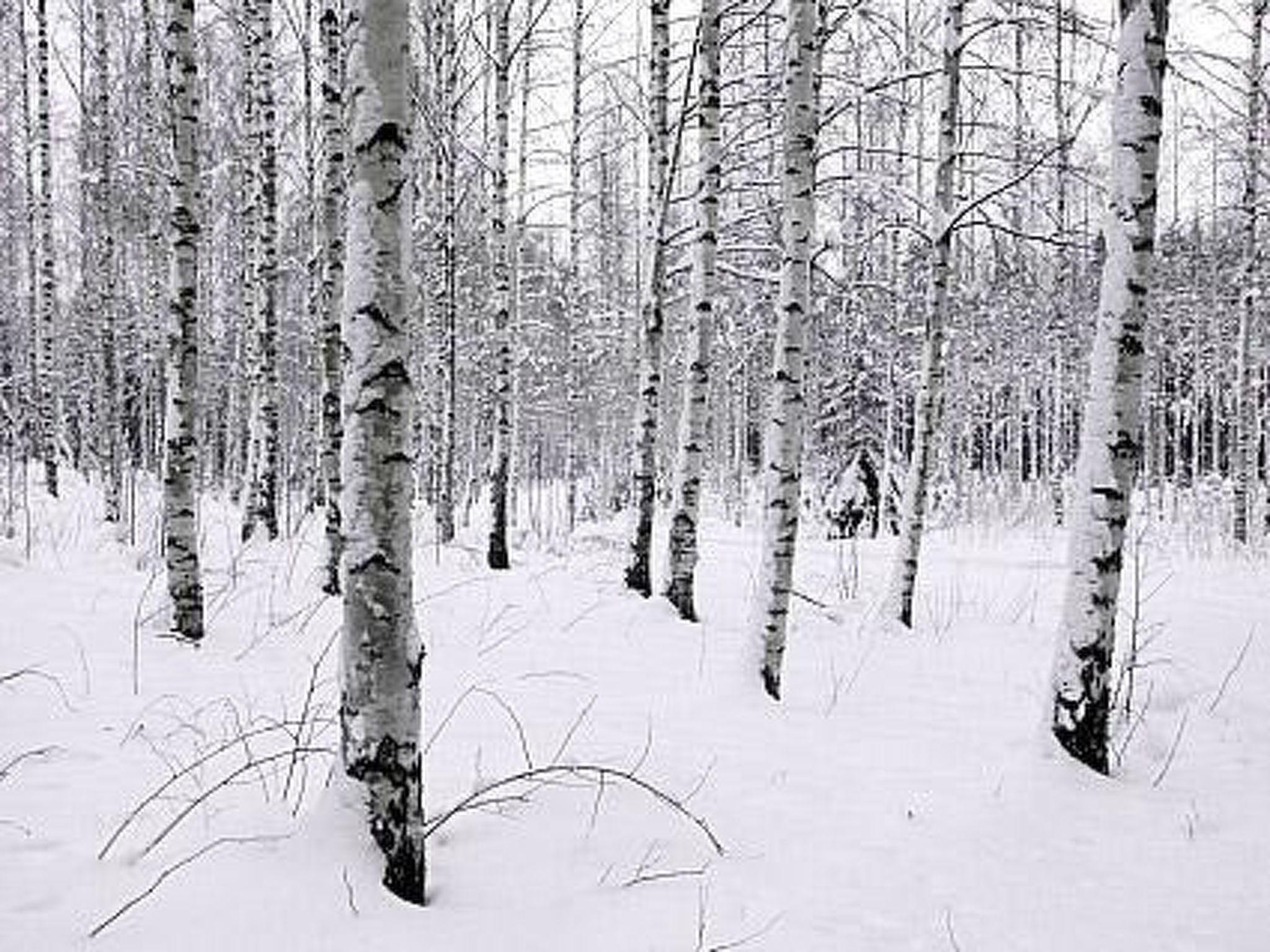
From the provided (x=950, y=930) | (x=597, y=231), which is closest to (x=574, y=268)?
(x=597, y=231)

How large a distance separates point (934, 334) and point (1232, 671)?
11.4ft

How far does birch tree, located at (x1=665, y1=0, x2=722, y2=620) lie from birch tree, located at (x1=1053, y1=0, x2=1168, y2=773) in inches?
135

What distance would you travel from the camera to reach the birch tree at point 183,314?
550cm

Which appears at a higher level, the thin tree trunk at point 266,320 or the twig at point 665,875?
the thin tree trunk at point 266,320

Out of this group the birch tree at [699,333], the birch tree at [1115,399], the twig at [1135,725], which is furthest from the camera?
the birch tree at [699,333]

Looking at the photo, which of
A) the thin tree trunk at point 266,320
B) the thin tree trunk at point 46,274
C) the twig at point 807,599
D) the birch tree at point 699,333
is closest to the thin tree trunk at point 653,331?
the birch tree at point 699,333

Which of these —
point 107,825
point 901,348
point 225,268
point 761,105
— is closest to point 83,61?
point 225,268

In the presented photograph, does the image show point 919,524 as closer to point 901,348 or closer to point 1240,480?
point 1240,480

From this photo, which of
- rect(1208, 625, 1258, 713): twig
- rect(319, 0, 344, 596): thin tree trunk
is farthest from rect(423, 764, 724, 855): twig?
rect(319, 0, 344, 596): thin tree trunk

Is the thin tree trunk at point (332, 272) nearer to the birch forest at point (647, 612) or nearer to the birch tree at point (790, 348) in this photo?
the birch forest at point (647, 612)

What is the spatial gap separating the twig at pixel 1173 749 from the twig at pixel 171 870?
3874 millimetres

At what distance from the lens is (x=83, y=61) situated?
15852 millimetres

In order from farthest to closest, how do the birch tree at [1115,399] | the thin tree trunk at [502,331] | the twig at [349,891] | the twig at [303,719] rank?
the thin tree trunk at [502,331]
the birch tree at [1115,399]
the twig at [303,719]
the twig at [349,891]

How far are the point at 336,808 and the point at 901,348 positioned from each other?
24.1 meters
